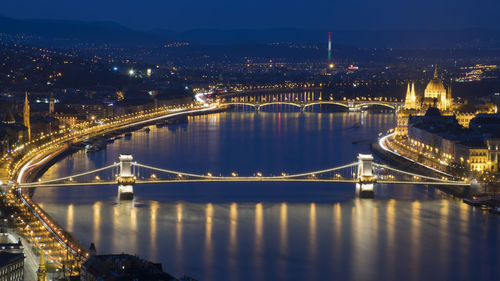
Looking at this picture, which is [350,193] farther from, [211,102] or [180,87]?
[180,87]

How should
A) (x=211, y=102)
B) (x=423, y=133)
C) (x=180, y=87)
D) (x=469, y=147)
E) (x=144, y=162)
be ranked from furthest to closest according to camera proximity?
(x=180, y=87) < (x=211, y=102) < (x=423, y=133) < (x=144, y=162) < (x=469, y=147)

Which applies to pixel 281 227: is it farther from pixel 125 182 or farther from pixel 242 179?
pixel 125 182

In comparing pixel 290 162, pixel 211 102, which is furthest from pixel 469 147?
pixel 211 102

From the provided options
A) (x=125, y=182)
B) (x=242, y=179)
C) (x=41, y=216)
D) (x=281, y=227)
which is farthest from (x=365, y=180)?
(x=41, y=216)

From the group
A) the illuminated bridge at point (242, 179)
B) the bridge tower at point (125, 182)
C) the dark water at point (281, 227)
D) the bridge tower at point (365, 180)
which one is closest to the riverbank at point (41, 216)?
the dark water at point (281, 227)

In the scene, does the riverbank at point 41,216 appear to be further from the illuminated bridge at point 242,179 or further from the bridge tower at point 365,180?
the bridge tower at point 365,180
